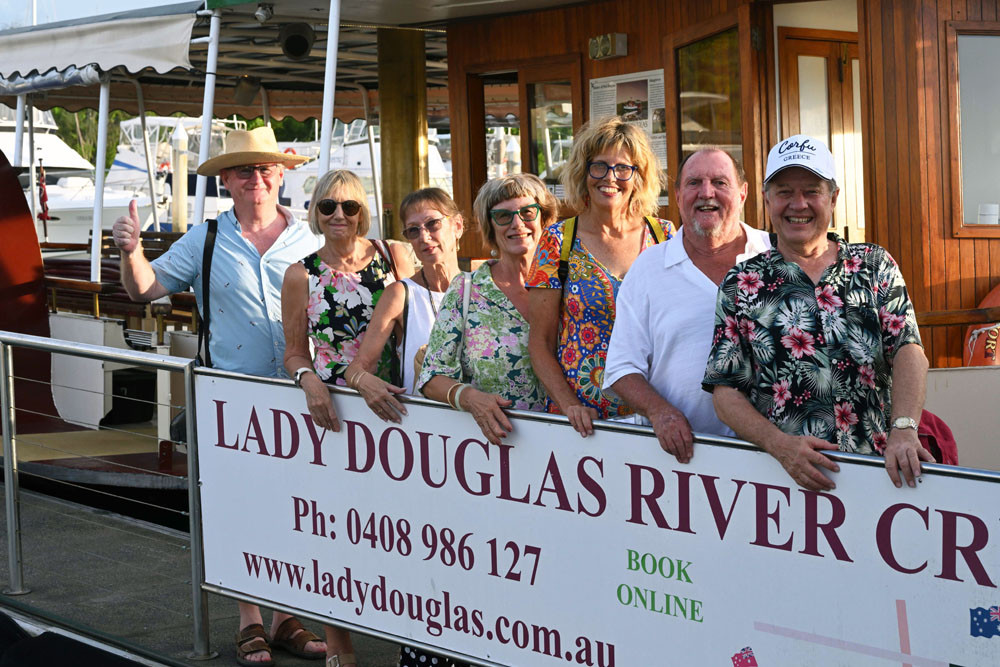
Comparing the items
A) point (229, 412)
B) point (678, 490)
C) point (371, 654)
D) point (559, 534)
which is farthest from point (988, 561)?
point (371, 654)

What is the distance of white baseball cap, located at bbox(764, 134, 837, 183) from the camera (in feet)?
9.65

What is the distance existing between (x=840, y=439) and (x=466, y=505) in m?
1.19

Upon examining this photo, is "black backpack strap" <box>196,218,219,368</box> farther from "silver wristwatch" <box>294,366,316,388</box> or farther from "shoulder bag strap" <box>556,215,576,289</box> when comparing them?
"shoulder bag strap" <box>556,215,576,289</box>

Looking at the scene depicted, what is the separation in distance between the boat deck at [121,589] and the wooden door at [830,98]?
4.41 m

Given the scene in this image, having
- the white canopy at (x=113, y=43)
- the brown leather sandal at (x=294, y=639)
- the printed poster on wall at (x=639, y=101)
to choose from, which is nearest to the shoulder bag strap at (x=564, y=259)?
the brown leather sandal at (x=294, y=639)

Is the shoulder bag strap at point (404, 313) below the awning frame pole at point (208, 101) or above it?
below

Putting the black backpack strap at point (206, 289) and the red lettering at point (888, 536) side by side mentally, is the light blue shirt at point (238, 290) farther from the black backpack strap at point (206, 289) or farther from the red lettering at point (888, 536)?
the red lettering at point (888, 536)

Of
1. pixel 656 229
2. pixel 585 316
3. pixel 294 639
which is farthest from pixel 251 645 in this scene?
pixel 656 229

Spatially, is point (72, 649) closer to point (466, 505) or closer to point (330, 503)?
point (330, 503)

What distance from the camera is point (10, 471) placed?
17.3 feet

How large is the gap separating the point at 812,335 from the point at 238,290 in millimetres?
2610

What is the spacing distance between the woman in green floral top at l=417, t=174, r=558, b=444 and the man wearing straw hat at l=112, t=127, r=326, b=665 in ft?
4.14

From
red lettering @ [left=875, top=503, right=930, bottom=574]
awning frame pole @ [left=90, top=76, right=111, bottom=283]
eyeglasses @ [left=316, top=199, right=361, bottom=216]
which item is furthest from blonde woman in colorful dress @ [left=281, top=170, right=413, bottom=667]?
awning frame pole @ [left=90, top=76, right=111, bottom=283]

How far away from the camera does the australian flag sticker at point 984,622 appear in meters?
2.46
